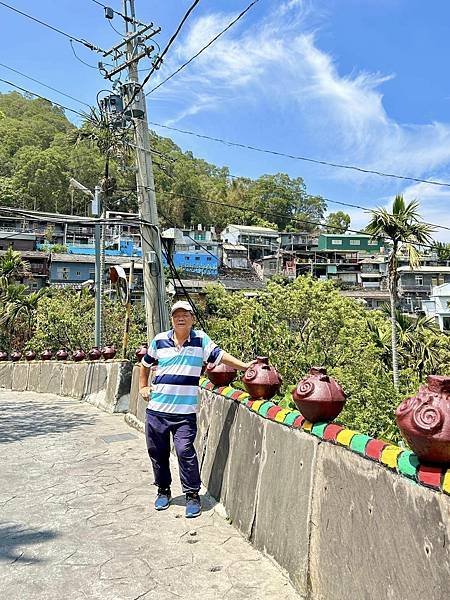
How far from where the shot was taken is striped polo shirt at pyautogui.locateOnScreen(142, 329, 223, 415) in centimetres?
424

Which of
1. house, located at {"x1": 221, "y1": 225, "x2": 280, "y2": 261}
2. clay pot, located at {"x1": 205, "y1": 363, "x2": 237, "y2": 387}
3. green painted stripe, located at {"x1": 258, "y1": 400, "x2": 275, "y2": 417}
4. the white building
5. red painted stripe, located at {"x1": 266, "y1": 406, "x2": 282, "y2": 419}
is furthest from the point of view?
house, located at {"x1": 221, "y1": 225, "x2": 280, "y2": 261}

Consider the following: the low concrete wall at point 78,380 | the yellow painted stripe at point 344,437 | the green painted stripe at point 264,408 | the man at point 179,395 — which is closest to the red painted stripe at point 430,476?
the yellow painted stripe at point 344,437

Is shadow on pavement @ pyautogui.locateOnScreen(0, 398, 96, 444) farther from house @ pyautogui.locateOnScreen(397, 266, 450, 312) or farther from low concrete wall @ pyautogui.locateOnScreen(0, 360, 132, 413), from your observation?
house @ pyautogui.locateOnScreen(397, 266, 450, 312)

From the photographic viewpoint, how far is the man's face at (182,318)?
4258 millimetres

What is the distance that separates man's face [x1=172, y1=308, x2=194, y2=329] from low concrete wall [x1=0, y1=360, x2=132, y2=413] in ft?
18.3

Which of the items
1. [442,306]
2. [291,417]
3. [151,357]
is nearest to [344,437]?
[291,417]

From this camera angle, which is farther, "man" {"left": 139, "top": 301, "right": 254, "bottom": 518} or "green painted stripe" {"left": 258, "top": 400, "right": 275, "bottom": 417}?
"man" {"left": 139, "top": 301, "right": 254, "bottom": 518}

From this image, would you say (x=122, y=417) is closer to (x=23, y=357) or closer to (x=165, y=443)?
(x=165, y=443)

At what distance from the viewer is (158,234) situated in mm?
10328

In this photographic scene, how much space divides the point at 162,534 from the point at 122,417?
18.2 feet

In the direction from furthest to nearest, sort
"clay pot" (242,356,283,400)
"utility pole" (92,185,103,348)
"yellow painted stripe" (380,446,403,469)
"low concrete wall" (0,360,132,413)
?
"utility pole" (92,185,103,348), "low concrete wall" (0,360,132,413), "clay pot" (242,356,283,400), "yellow painted stripe" (380,446,403,469)

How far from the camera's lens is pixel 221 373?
479 centimetres

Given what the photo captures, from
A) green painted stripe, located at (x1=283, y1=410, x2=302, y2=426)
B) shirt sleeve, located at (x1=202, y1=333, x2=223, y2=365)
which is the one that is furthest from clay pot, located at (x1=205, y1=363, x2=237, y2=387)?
green painted stripe, located at (x1=283, y1=410, x2=302, y2=426)

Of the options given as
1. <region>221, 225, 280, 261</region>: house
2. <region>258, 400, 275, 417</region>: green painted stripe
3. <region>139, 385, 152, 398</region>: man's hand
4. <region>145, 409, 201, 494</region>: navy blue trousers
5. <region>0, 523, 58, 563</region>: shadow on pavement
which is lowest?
<region>0, 523, 58, 563</region>: shadow on pavement
